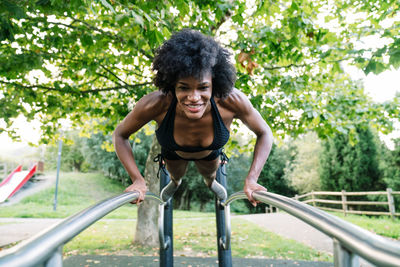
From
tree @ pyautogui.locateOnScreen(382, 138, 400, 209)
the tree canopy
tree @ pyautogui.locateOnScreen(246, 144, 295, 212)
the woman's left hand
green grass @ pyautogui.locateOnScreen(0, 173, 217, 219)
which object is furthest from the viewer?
tree @ pyautogui.locateOnScreen(246, 144, 295, 212)

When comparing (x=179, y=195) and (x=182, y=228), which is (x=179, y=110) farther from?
(x=179, y=195)

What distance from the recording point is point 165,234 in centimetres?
337

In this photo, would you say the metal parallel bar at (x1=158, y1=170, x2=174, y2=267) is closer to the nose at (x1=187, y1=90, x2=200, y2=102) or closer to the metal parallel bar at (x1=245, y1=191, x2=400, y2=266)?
the nose at (x1=187, y1=90, x2=200, y2=102)

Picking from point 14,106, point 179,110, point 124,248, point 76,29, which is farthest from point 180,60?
point 124,248

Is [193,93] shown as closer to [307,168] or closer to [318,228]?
[318,228]

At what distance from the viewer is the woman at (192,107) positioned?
5.59ft

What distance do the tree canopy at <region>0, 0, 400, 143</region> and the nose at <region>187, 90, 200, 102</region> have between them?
2.20 ft

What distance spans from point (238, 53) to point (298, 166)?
17.6 meters

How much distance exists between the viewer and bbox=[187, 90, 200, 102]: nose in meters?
1.69

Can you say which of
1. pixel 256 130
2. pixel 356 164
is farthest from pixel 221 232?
pixel 356 164

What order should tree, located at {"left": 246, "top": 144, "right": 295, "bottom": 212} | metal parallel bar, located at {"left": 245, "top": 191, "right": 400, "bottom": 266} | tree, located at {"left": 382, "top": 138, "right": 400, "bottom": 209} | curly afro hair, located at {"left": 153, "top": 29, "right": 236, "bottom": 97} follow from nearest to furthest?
metal parallel bar, located at {"left": 245, "top": 191, "right": 400, "bottom": 266} → curly afro hair, located at {"left": 153, "top": 29, "right": 236, "bottom": 97} → tree, located at {"left": 382, "top": 138, "right": 400, "bottom": 209} → tree, located at {"left": 246, "top": 144, "right": 295, "bottom": 212}

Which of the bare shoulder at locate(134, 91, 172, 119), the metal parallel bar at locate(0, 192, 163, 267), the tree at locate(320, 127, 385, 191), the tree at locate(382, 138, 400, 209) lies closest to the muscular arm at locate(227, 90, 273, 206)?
the bare shoulder at locate(134, 91, 172, 119)

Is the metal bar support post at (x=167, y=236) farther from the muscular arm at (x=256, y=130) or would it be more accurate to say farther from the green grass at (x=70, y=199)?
the green grass at (x=70, y=199)

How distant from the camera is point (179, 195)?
864 inches
